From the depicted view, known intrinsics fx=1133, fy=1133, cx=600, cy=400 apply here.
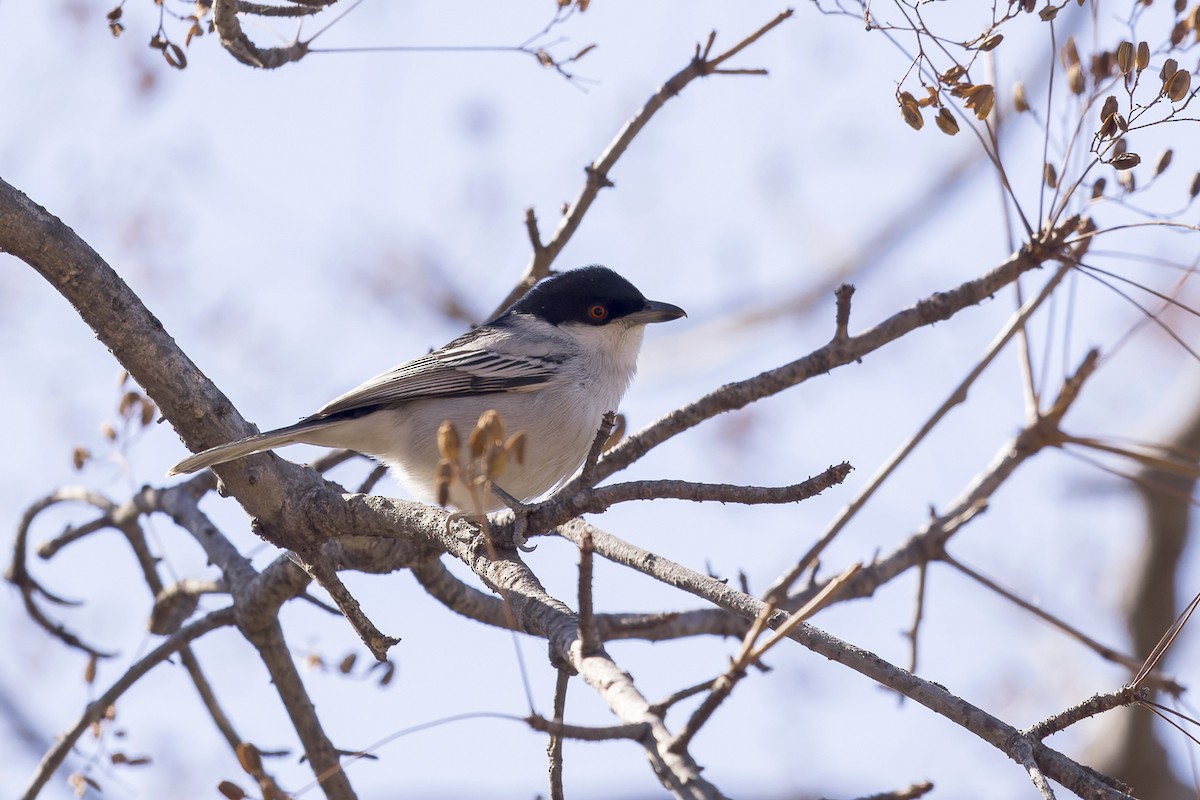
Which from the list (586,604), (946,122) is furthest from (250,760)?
(946,122)

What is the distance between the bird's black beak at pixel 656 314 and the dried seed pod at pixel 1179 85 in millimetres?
2926

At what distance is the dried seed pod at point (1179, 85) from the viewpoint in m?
3.31

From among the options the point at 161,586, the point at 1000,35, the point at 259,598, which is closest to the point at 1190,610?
the point at 1000,35

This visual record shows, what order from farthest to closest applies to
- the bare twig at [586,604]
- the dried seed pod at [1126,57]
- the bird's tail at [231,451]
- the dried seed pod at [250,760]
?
1. the bird's tail at [231,451]
2. the dried seed pod at [1126,57]
3. the dried seed pod at [250,760]
4. the bare twig at [586,604]

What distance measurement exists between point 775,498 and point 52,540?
4.49 m

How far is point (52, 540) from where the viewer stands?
5.84 m

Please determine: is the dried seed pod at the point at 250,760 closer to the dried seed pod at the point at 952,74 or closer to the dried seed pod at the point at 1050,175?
the dried seed pod at the point at 952,74

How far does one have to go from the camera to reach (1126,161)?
131 inches

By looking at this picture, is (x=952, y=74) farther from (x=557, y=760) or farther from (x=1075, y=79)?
(x=557, y=760)

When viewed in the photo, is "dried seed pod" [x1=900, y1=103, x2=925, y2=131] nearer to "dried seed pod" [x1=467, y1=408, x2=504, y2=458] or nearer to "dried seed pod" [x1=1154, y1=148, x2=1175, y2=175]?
"dried seed pod" [x1=1154, y1=148, x2=1175, y2=175]

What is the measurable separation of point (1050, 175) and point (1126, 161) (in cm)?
83

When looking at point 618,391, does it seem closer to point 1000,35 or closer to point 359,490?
point 359,490

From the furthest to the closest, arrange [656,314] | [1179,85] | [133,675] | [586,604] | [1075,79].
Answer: [656,314]
[133,675]
[1075,79]
[1179,85]
[586,604]

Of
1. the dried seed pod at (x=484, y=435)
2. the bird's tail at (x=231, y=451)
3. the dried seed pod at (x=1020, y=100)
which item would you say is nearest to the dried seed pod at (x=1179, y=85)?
the dried seed pod at (x=1020, y=100)
